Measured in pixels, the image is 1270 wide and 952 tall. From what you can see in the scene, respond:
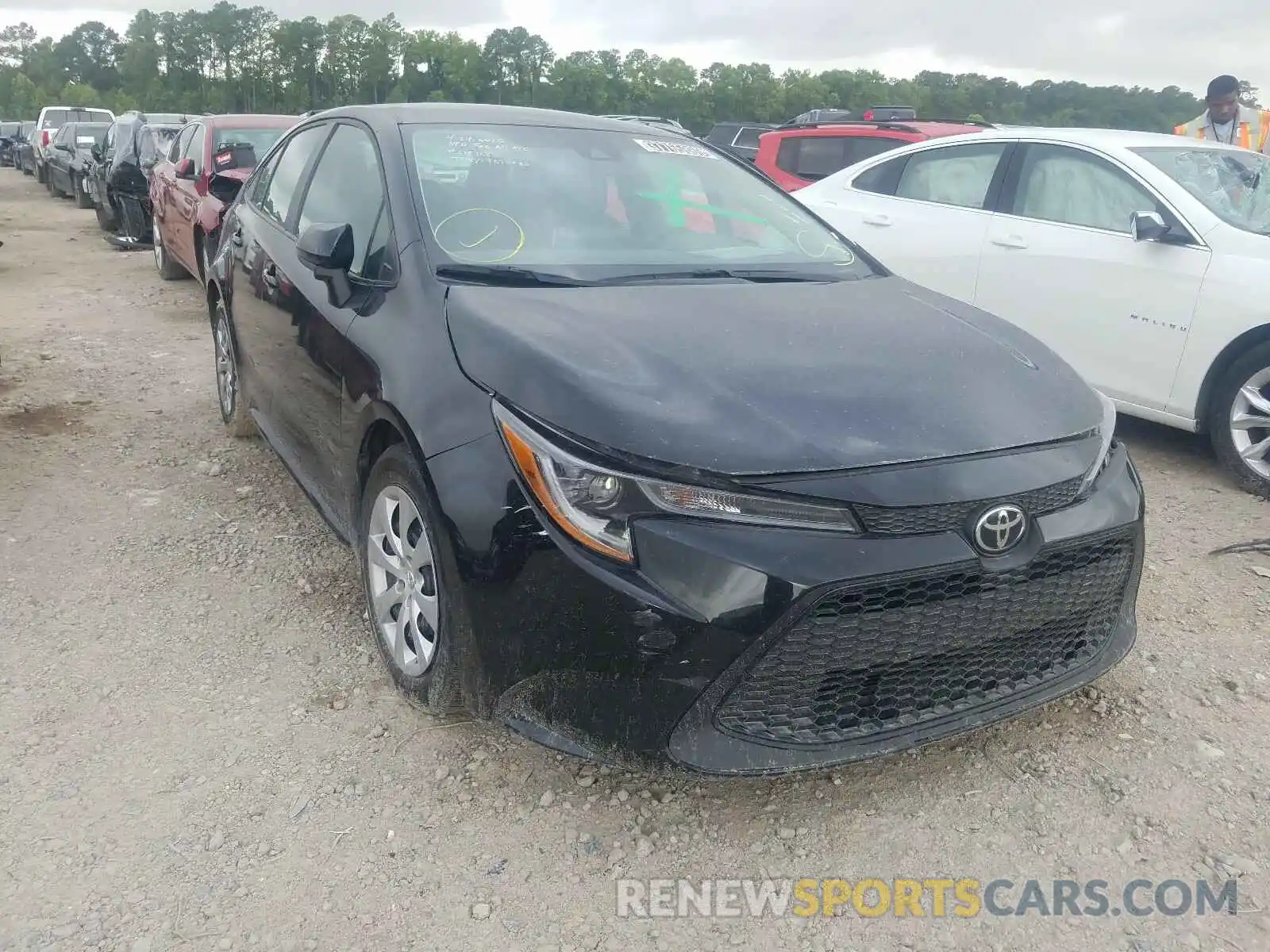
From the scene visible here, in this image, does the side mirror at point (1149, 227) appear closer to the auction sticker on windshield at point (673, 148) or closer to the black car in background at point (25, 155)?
the auction sticker on windshield at point (673, 148)

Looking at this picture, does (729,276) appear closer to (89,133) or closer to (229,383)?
(229,383)

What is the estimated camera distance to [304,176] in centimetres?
404

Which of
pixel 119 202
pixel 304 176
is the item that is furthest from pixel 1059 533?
pixel 119 202

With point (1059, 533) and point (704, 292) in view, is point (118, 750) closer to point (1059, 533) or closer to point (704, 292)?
point (704, 292)

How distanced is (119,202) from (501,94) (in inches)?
2626

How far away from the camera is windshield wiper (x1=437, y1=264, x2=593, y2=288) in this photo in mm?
2938

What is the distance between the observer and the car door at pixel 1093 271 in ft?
15.8

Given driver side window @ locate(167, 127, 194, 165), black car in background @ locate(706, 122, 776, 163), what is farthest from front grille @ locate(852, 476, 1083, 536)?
black car in background @ locate(706, 122, 776, 163)

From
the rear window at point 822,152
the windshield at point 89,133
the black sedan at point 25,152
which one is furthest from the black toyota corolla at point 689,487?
the black sedan at point 25,152

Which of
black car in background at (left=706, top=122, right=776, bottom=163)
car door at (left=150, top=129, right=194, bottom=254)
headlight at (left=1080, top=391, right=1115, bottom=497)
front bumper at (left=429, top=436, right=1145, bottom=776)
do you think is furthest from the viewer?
black car in background at (left=706, top=122, right=776, bottom=163)

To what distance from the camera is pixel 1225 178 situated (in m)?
5.16

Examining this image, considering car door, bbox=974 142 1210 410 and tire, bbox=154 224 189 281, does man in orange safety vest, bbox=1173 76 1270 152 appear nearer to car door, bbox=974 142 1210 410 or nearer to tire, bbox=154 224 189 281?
car door, bbox=974 142 1210 410

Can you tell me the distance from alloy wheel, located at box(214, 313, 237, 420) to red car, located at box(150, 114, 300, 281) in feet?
6.81

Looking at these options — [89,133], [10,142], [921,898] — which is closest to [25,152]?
[10,142]
